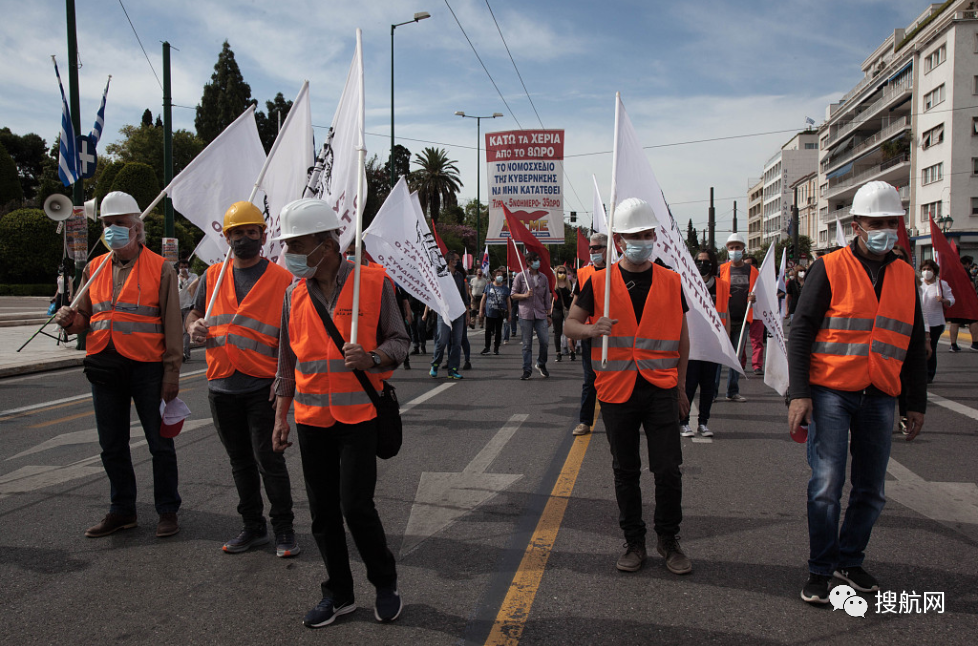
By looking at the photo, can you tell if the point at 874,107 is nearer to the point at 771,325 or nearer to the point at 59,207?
the point at 59,207

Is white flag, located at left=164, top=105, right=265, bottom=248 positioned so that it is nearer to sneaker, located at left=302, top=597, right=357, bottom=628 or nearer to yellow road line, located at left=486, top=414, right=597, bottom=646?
yellow road line, located at left=486, top=414, right=597, bottom=646

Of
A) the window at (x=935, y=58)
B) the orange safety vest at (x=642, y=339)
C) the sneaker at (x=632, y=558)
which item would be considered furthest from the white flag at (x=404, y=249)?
the window at (x=935, y=58)

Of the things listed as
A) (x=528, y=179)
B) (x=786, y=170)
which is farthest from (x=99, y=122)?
(x=786, y=170)

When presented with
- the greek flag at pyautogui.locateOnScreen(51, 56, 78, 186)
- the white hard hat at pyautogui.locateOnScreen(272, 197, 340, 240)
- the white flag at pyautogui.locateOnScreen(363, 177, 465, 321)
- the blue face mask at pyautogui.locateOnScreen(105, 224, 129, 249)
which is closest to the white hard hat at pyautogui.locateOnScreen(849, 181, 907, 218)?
the white hard hat at pyautogui.locateOnScreen(272, 197, 340, 240)

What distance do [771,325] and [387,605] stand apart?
4.97m

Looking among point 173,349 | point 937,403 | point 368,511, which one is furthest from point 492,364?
point 368,511

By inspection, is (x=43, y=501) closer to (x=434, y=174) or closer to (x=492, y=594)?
(x=492, y=594)

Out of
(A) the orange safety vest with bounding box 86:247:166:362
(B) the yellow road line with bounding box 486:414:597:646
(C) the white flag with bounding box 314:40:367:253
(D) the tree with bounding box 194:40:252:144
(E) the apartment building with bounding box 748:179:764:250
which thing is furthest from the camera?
(E) the apartment building with bounding box 748:179:764:250

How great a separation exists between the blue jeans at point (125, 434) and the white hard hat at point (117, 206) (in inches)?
35.2

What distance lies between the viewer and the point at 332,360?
329 centimetres

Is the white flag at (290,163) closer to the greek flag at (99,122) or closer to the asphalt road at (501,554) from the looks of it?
the asphalt road at (501,554)

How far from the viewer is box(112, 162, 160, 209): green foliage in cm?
3538

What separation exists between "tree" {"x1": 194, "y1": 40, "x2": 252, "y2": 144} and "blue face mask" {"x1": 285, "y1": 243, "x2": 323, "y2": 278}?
63224mm

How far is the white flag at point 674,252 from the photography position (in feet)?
15.4
